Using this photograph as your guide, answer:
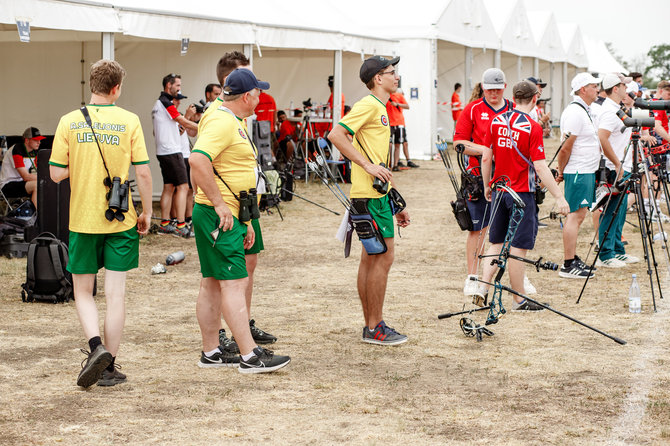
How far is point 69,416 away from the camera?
14.0 feet

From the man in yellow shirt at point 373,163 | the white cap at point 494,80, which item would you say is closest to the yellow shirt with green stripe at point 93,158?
the man in yellow shirt at point 373,163

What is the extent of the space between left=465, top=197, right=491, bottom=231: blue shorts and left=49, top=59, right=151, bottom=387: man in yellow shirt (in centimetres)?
288

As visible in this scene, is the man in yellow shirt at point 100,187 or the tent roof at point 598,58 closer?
the man in yellow shirt at point 100,187

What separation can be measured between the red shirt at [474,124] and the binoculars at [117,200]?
3041 millimetres

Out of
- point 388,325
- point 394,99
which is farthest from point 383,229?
point 394,99

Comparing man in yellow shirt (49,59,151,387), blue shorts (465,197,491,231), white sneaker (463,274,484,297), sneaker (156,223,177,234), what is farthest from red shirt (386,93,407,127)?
man in yellow shirt (49,59,151,387)

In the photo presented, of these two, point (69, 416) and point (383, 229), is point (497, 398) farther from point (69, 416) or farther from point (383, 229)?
point (69, 416)

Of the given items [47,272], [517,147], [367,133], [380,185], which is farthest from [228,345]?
[517,147]

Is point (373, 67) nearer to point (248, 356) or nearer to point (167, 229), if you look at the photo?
point (248, 356)

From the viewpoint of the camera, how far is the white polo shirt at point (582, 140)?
764 cm

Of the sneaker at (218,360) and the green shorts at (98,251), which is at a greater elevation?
the green shorts at (98,251)

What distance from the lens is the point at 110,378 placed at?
188 inches

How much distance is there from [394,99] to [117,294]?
13058 millimetres

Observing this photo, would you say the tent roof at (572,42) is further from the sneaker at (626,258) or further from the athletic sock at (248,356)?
the athletic sock at (248,356)
